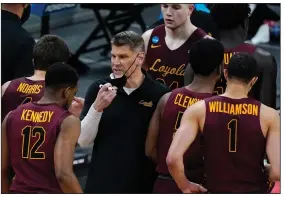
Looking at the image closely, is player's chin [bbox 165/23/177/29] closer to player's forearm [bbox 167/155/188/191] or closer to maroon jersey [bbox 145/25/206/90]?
maroon jersey [bbox 145/25/206/90]

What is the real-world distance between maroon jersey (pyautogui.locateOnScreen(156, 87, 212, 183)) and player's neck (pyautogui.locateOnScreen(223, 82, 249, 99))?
0.26m

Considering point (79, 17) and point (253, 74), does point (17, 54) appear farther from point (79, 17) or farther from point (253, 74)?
point (79, 17)

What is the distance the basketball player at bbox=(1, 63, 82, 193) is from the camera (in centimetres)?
536

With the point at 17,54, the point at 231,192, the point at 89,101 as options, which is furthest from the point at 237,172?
the point at 17,54

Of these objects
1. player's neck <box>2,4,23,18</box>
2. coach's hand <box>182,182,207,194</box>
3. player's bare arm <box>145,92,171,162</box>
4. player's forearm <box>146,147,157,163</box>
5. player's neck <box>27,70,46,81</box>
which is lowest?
coach's hand <box>182,182,207,194</box>

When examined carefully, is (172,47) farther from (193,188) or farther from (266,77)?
(193,188)

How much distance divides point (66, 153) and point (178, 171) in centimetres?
73

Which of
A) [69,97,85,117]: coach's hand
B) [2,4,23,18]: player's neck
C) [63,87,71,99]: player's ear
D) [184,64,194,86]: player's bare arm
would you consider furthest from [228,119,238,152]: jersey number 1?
[2,4,23,18]: player's neck

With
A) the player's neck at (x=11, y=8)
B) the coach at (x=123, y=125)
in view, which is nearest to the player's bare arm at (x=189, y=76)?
the coach at (x=123, y=125)

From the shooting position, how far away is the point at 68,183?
5359 millimetres

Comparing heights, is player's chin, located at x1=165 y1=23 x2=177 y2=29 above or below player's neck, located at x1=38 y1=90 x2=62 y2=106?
above

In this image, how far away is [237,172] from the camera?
5.28 meters

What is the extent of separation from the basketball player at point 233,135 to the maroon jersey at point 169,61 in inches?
50.4

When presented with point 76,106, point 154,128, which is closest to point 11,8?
point 76,106
